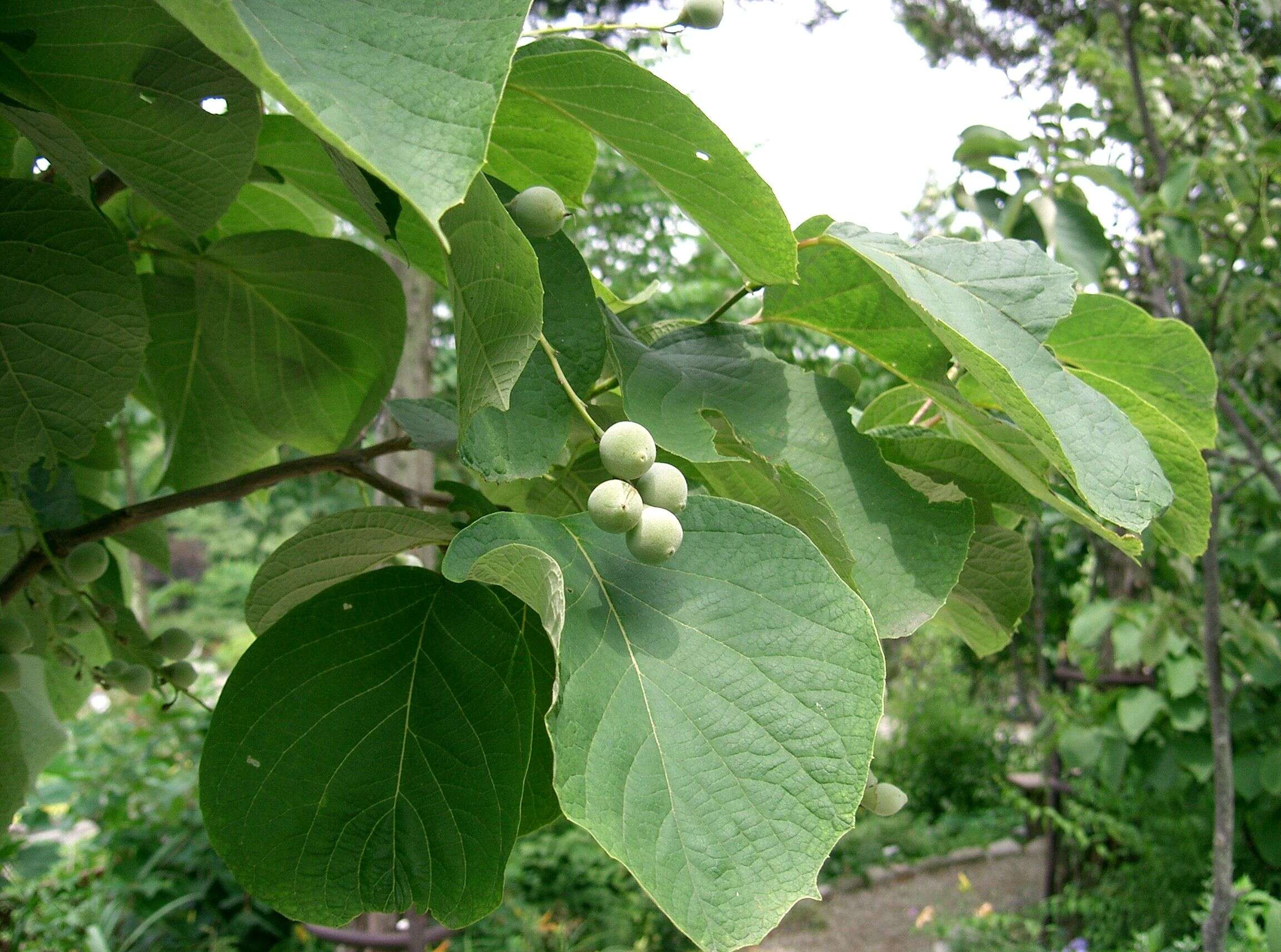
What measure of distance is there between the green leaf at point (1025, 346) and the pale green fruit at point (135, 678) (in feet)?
1.96

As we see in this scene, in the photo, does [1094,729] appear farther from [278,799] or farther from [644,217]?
[278,799]

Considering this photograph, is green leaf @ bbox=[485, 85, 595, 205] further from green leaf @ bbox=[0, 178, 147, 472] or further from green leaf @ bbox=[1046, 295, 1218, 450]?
green leaf @ bbox=[1046, 295, 1218, 450]

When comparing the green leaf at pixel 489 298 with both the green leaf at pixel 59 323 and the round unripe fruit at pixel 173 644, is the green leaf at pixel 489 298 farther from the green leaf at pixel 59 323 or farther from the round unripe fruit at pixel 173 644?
the round unripe fruit at pixel 173 644

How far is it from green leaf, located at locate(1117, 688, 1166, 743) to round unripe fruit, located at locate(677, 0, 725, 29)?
2.81 m

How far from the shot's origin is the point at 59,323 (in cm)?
52

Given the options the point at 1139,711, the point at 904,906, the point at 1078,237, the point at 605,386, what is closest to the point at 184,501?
the point at 605,386

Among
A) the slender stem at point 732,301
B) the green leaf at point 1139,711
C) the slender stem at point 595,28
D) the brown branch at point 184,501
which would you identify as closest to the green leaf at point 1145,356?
the slender stem at point 732,301

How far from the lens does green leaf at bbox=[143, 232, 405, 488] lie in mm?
739

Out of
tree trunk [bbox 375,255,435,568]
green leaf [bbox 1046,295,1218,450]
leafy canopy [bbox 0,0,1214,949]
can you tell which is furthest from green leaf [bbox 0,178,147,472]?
tree trunk [bbox 375,255,435,568]

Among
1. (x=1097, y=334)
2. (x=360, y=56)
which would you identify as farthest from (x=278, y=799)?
(x=1097, y=334)

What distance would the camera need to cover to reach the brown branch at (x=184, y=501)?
0.66 metres

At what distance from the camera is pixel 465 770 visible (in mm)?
509

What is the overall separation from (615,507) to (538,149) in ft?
0.86

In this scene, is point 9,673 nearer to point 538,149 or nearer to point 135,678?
point 135,678
